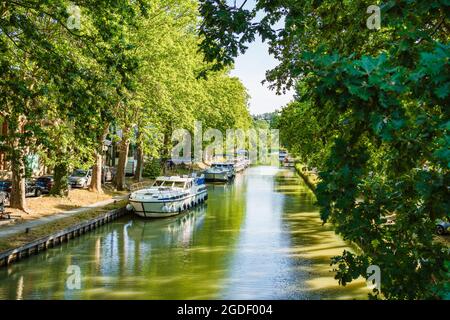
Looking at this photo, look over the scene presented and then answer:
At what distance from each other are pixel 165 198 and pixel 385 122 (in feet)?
92.7

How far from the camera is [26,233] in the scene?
71.5ft

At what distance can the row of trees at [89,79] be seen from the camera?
543 inches

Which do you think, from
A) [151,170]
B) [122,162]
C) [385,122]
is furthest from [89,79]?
[151,170]

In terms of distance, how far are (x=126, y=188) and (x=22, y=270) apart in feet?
74.0

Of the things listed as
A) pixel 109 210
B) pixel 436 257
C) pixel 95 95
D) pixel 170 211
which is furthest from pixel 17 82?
pixel 170 211

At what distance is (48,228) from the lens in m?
23.6

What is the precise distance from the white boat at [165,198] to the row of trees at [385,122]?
23.3m

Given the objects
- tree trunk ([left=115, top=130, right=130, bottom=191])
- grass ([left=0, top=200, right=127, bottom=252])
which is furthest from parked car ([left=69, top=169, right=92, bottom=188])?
grass ([left=0, top=200, right=127, bottom=252])

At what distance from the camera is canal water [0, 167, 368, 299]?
1672 cm

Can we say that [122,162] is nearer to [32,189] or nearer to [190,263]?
[32,189]

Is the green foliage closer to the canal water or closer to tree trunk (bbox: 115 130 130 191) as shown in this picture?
tree trunk (bbox: 115 130 130 191)

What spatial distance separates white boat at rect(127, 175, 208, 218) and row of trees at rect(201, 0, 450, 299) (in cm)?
2333
